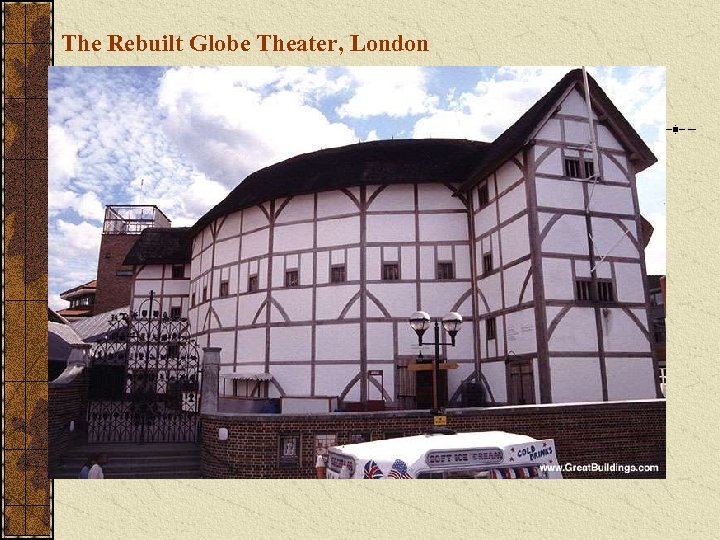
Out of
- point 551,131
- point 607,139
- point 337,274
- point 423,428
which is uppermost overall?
point 551,131

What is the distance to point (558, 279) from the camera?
14.5 m

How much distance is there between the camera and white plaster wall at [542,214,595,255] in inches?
577

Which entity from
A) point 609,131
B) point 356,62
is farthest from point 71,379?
point 609,131

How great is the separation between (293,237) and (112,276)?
17172 millimetres

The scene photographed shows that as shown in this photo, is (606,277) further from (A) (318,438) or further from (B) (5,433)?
(B) (5,433)

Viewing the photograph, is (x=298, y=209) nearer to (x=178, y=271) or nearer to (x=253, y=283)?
(x=253, y=283)

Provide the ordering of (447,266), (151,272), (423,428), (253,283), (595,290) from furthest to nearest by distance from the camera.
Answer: (151,272) → (253,283) → (447,266) → (595,290) → (423,428)

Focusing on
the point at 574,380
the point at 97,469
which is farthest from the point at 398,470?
the point at 574,380

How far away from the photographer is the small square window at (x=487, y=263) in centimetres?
1709

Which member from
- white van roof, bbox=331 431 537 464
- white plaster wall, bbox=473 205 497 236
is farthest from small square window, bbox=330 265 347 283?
white van roof, bbox=331 431 537 464

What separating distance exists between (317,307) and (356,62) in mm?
11556

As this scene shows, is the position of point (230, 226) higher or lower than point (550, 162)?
lower

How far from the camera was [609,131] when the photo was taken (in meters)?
15.9

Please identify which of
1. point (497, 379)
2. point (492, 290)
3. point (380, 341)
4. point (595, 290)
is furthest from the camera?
point (380, 341)
